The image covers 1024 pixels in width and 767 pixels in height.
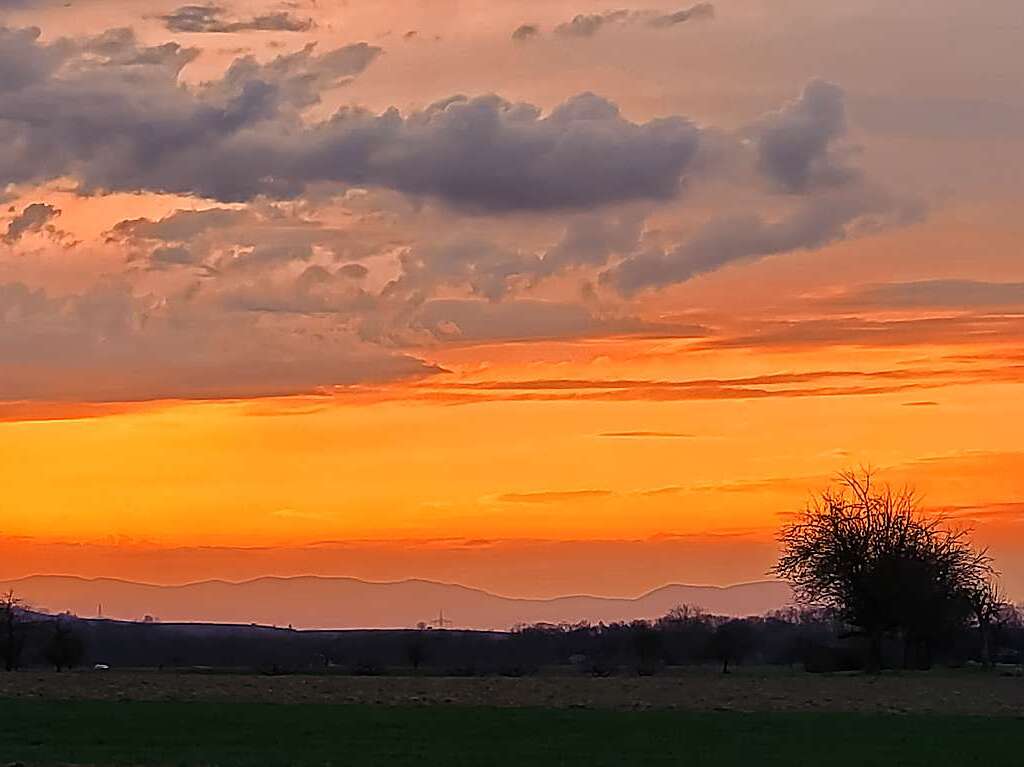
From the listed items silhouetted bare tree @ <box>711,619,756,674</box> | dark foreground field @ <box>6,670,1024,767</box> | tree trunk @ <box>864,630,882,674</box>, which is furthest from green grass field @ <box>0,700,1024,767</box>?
silhouetted bare tree @ <box>711,619,756,674</box>

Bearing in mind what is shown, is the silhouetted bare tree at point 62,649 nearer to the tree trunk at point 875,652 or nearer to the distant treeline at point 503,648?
the distant treeline at point 503,648

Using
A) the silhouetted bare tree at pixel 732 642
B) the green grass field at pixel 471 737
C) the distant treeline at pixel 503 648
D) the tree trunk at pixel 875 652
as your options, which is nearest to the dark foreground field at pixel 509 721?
the green grass field at pixel 471 737

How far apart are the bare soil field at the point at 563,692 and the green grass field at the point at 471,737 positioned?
3190 millimetres

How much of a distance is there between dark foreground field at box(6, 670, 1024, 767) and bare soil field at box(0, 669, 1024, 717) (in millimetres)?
106

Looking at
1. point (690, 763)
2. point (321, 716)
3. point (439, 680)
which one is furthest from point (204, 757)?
point (439, 680)

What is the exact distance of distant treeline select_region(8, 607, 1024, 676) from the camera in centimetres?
8794

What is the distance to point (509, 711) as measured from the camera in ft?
164

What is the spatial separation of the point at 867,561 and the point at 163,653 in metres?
92.6

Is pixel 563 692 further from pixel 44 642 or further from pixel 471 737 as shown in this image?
pixel 44 642

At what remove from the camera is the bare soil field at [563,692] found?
54.2m

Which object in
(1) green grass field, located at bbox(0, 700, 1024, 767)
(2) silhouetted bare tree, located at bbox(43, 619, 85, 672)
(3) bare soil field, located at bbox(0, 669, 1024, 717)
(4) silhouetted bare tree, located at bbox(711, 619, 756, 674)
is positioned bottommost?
(1) green grass field, located at bbox(0, 700, 1024, 767)

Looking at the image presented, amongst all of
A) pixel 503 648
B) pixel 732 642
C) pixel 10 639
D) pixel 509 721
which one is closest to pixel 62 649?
pixel 10 639

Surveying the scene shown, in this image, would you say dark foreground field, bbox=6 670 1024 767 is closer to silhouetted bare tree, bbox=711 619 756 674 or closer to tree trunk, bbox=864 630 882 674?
tree trunk, bbox=864 630 882 674

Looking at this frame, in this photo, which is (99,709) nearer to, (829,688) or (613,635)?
(829,688)
